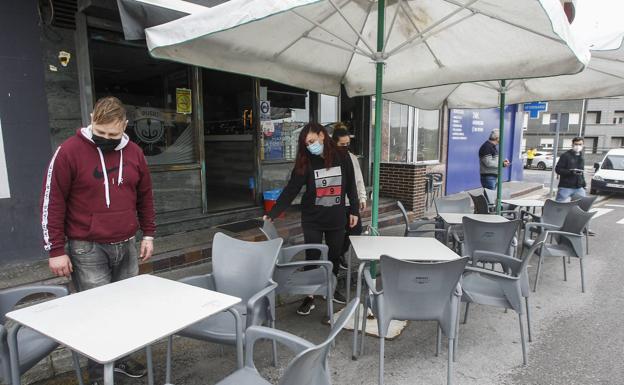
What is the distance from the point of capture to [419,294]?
2.50 m

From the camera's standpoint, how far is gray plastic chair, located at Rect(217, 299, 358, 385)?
143cm

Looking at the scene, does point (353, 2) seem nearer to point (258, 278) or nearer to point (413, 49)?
point (413, 49)

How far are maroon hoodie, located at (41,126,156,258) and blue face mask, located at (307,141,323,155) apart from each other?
1.45 m

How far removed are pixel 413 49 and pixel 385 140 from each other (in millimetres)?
5608

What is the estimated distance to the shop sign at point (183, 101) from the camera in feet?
17.8

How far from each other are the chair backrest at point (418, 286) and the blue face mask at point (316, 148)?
4.43 ft

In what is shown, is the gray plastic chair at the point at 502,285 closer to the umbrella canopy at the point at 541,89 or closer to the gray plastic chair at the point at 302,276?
the gray plastic chair at the point at 302,276

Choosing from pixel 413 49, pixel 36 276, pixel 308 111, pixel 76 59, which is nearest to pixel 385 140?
pixel 308 111

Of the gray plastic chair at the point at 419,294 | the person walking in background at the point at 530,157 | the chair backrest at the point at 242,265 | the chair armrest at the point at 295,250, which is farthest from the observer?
the person walking in background at the point at 530,157

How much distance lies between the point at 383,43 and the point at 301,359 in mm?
2773

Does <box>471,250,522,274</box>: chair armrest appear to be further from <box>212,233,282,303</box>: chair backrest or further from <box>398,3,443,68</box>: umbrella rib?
<box>398,3,443,68</box>: umbrella rib

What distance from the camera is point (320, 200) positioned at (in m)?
3.48

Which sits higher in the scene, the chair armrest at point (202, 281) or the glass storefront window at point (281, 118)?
the glass storefront window at point (281, 118)

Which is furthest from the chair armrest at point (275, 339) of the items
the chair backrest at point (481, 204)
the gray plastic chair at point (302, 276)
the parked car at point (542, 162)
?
the parked car at point (542, 162)
